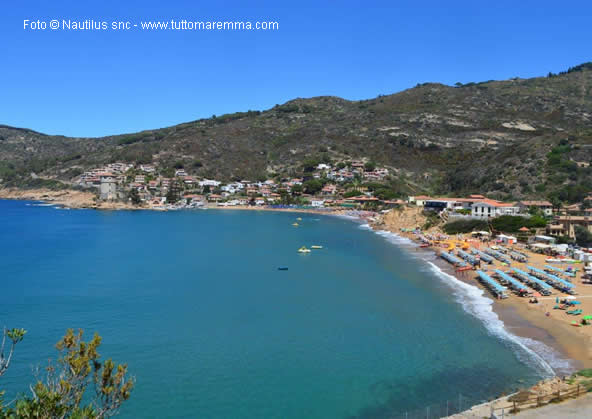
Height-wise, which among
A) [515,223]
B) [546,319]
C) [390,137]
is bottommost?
[546,319]

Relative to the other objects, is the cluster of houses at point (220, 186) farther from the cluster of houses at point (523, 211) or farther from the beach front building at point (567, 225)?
the beach front building at point (567, 225)

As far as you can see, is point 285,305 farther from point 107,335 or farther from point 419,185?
point 419,185

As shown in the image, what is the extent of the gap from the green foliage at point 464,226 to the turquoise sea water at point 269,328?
13348 mm

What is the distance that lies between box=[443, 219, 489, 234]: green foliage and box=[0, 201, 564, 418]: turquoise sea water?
43.8 feet

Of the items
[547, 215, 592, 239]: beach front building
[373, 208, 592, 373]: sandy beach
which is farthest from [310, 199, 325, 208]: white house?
[373, 208, 592, 373]: sandy beach

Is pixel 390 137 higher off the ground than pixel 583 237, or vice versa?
pixel 390 137

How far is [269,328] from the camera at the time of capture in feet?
77.8

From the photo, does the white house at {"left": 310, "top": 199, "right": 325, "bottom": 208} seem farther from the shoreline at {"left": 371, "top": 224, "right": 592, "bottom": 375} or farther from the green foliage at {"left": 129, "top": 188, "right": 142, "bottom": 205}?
the shoreline at {"left": 371, "top": 224, "right": 592, "bottom": 375}

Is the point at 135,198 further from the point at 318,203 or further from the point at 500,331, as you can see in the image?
the point at 500,331

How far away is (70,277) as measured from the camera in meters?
36.0

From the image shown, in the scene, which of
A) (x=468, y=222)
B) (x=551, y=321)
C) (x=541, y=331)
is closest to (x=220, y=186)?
(x=468, y=222)

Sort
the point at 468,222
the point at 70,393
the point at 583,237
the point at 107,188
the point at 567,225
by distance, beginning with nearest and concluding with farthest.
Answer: the point at 70,393, the point at 583,237, the point at 567,225, the point at 468,222, the point at 107,188

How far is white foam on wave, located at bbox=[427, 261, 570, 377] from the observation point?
18484 mm

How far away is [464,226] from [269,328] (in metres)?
40.0
